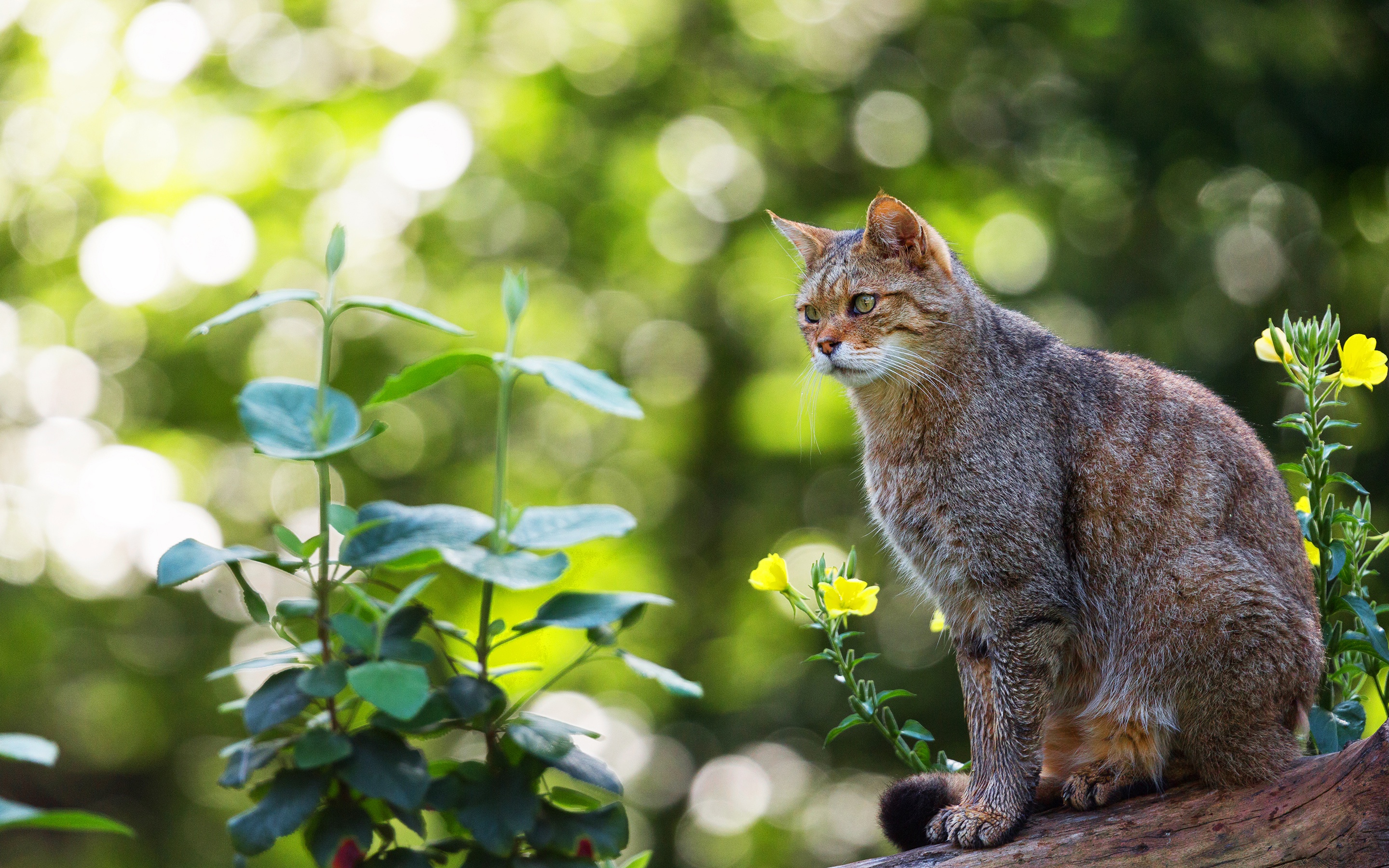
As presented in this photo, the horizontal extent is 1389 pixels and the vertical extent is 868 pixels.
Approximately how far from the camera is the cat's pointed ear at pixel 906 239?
3076 mm

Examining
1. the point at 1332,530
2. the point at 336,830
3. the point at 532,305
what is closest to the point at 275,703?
the point at 336,830

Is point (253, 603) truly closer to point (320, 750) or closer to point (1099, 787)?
point (320, 750)

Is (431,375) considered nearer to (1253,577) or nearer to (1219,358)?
(1253,577)

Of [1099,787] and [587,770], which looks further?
[1099,787]

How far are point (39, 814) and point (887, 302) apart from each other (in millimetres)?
2404

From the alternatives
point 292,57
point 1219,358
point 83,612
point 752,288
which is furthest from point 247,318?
point 1219,358

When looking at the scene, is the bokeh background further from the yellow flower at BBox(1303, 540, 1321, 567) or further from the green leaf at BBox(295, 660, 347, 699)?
the green leaf at BBox(295, 660, 347, 699)

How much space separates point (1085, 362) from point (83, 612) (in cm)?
1038

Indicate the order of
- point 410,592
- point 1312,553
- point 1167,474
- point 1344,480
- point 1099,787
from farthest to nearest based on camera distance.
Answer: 1. point 1312,553
2. point 1167,474
3. point 1099,787
4. point 1344,480
5. point 410,592

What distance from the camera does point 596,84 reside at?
10086 millimetres

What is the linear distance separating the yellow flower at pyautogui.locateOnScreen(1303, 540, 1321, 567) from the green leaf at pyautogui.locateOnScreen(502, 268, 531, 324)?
218 centimetres

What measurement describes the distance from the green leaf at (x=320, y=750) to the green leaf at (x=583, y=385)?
20.7 inches

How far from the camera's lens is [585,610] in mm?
1490

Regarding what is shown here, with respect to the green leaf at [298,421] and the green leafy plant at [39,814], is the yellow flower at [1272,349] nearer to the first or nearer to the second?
the green leaf at [298,421]
